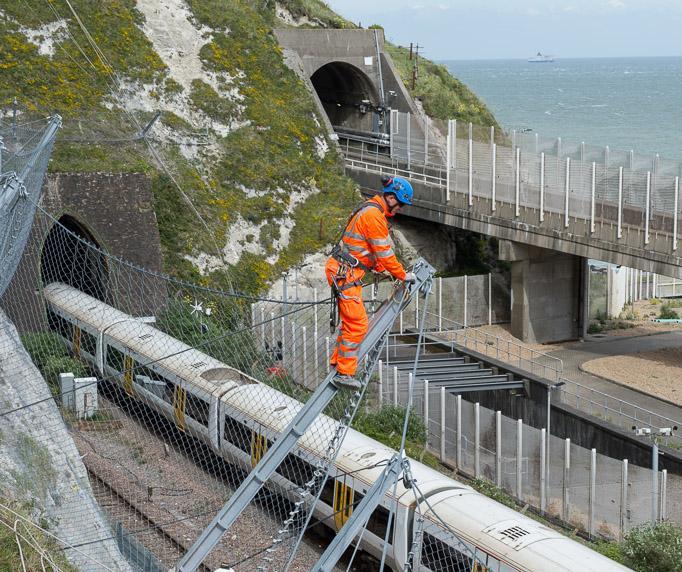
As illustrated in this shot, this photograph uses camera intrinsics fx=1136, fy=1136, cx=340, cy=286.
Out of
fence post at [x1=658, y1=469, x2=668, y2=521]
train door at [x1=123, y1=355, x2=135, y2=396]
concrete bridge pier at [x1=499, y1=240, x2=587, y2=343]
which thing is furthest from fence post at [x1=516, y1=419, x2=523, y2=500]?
concrete bridge pier at [x1=499, y1=240, x2=587, y2=343]

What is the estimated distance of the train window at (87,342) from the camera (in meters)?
23.8

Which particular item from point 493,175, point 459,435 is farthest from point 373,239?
point 493,175

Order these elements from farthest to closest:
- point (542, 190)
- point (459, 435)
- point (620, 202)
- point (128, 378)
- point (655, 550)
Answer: point (542, 190)
point (620, 202)
point (459, 435)
point (128, 378)
point (655, 550)

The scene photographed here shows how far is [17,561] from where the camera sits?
10.4 m

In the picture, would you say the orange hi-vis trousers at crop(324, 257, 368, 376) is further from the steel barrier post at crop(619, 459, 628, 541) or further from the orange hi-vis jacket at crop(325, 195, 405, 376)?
the steel barrier post at crop(619, 459, 628, 541)

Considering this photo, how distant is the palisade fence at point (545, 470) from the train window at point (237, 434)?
4.52 metres

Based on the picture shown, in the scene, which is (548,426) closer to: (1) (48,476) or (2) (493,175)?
(2) (493,175)

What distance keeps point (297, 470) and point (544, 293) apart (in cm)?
1894

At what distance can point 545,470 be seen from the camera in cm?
1955

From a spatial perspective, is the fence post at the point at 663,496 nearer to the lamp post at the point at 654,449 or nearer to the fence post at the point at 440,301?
the lamp post at the point at 654,449

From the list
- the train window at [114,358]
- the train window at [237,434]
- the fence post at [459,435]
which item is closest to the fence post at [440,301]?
the fence post at [459,435]

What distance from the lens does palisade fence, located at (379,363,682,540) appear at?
60.3 feet

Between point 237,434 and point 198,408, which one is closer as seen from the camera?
point 237,434

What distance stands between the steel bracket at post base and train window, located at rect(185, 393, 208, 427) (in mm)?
9515
